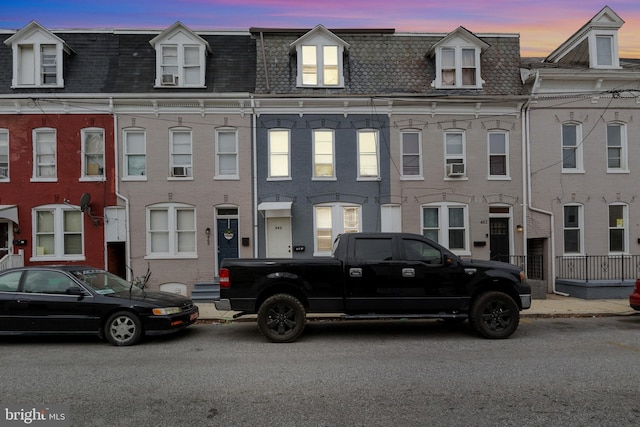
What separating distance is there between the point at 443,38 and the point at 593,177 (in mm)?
7378

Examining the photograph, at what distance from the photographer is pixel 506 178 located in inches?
606

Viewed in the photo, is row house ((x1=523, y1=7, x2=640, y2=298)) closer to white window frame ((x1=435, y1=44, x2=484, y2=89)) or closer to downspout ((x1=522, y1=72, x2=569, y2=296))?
downspout ((x1=522, y1=72, x2=569, y2=296))

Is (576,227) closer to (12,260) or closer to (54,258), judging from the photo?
(54,258)

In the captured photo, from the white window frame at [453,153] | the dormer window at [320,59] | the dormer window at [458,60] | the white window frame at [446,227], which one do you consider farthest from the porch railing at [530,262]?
the dormer window at [320,59]

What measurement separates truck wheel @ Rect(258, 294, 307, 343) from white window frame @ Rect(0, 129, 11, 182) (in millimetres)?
11963

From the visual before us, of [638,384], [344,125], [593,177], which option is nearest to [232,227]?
[344,125]

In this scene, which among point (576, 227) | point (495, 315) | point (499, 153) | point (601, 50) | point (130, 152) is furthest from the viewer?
point (601, 50)

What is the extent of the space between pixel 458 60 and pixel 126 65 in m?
12.0

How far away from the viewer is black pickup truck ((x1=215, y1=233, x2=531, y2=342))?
27.6 ft

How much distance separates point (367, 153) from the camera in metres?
15.4

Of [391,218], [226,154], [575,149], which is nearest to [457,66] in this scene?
[575,149]

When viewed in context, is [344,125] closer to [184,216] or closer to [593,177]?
[184,216]

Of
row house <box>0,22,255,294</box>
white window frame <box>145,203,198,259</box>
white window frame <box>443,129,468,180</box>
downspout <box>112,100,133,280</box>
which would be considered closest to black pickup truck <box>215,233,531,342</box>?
row house <box>0,22,255,294</box>

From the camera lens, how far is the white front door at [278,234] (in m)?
15.1
